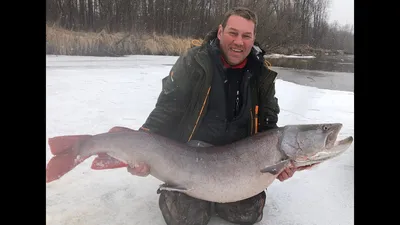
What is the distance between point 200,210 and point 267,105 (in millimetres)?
898

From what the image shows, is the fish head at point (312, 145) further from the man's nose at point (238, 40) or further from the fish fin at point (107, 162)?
the fish fin at point (107, 162)

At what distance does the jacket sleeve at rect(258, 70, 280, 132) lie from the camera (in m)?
2.36

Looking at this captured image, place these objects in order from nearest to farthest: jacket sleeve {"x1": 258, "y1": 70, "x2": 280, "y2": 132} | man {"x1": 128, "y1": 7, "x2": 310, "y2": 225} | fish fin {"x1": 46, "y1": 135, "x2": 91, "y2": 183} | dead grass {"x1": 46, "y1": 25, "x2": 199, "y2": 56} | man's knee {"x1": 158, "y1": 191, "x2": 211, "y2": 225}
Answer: fish fin {"x1": 46, "y1": 135, "x2": 91, "y2": 183} → man's knee {"x1": 158, "y1": 191, "x2": 211, "y2": 225} → man {"x1": 128, "y1": 7, "x2": 310, "y2": 225} → jacket sleeve {"x1": 258, "y1": 70, "x2": 280, "y2": 132} → dead grass {"x1": 46, "y1": 25, "x2": 199, "y2": 56}

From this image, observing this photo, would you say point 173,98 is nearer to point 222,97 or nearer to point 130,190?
point 222,97

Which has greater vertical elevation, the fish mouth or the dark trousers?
the fish mouth

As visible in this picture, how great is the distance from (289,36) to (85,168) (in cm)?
1708

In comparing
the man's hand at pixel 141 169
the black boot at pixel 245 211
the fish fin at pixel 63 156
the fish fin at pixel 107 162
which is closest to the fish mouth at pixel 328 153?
the black boot at pixel 245 211

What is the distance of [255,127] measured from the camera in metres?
2.34

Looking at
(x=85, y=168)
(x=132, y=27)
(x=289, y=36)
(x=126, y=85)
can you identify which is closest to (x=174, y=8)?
(x=132, y=27)

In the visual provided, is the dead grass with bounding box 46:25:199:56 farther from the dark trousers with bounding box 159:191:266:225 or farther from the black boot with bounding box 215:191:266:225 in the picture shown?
the black boot with bounding box 215:191:266:225

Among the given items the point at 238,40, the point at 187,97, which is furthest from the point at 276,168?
the point at 238,40

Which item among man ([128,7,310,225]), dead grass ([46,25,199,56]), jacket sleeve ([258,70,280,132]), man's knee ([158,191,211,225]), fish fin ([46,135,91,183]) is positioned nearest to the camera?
fish fin ([46,135,91,183])

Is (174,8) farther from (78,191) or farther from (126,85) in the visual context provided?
(78,191)

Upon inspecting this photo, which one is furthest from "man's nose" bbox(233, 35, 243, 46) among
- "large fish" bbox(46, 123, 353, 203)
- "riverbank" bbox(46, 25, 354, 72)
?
"riverbank" bbox(46, 25, 354, 72)
